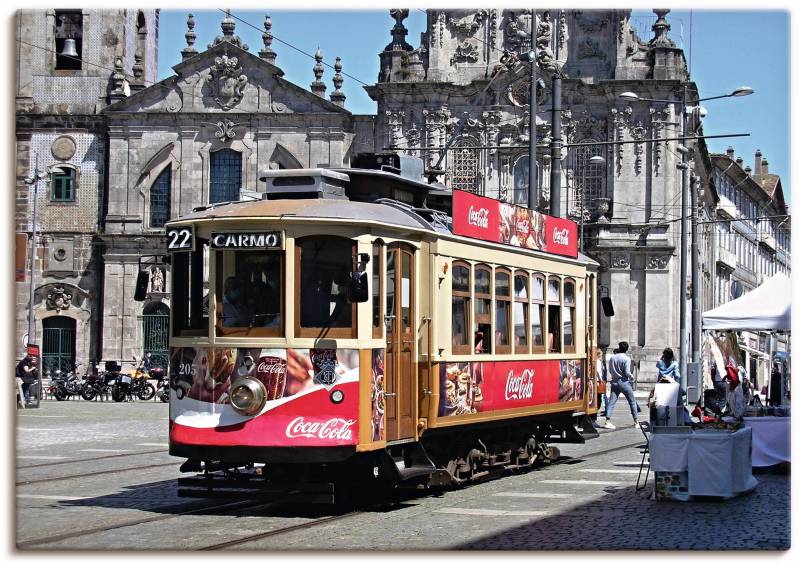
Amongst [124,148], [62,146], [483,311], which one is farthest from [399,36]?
[483,311]

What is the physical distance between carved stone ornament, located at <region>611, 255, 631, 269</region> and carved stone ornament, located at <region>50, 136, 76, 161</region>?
2102 cm

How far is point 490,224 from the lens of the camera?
16.0 meters

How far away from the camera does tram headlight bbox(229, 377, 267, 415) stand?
12930mm

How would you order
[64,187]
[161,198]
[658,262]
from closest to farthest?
[658,262], [161,198], [64,187]

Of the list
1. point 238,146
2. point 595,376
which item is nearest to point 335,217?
point 595,376

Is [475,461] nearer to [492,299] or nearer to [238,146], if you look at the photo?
[492,299]

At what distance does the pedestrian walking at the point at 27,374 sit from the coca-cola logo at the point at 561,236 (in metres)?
21.8

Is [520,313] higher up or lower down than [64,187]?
lower down

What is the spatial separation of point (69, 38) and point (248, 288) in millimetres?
41940

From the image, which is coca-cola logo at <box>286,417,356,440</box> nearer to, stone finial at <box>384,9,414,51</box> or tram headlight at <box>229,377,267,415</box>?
tram headlight at <box>229,377,267,415</box>

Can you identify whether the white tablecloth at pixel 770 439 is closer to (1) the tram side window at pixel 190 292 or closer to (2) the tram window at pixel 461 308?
(2) the tram window at pixel 461 308

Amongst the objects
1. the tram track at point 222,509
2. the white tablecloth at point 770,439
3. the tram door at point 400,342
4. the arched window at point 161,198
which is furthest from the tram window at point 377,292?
the arched window at point 161,198

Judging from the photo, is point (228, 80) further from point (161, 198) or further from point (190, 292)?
point (190, 292)

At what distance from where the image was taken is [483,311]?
1583 cm
